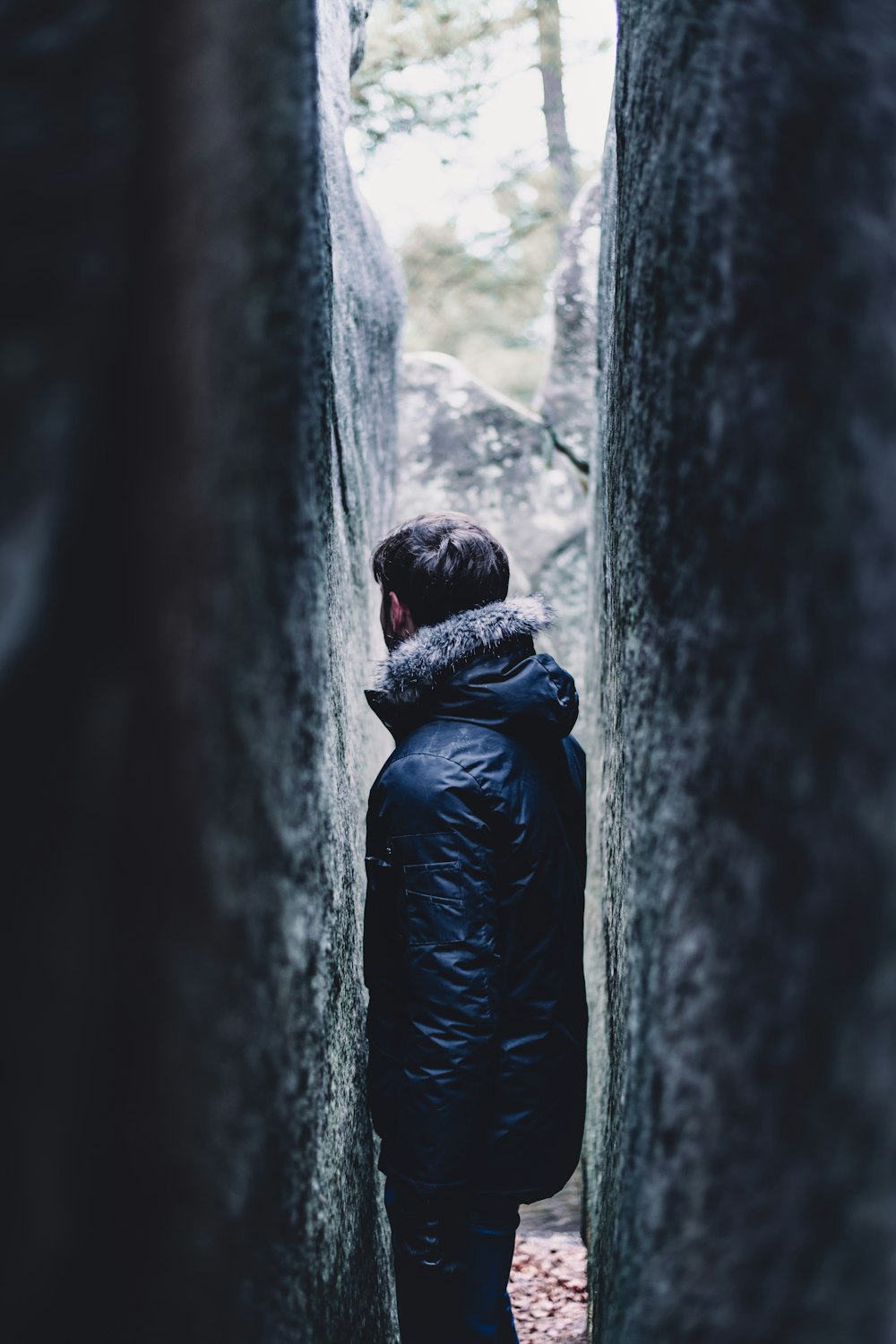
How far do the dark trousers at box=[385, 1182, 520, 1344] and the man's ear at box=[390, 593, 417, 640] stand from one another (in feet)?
4.36

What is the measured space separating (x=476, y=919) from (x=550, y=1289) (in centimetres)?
262

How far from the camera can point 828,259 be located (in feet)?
3.84

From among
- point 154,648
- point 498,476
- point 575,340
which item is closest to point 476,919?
point 154,648

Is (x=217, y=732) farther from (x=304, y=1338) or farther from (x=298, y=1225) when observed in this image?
(x=304, y=1338)

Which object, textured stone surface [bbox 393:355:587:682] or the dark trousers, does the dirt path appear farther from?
textured stone surface [bbox 393:355:587:682]

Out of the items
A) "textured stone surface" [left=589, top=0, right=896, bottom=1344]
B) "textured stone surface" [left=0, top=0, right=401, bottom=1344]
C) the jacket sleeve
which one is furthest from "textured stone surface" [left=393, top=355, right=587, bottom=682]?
"textured stone surface" [left=0, top=0, right=401, bottom=1344]

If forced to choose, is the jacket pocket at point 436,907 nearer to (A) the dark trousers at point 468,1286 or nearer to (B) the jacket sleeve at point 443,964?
(B) the jacket sleeve at point 443,964

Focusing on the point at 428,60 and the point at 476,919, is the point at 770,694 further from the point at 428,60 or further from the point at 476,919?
the point at 428,60

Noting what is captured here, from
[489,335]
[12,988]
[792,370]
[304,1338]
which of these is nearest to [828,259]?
[792,370]

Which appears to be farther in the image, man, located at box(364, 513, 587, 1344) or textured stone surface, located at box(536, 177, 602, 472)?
textured stone surface, located at box(536, 177, 602, 472)

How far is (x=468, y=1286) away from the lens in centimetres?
238

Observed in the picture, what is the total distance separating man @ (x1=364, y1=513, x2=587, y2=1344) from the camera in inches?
84.6

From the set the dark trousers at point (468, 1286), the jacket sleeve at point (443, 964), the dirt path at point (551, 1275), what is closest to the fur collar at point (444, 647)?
the jacket sleeve at point (443, 964)

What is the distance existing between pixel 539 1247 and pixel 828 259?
4.27 metres
